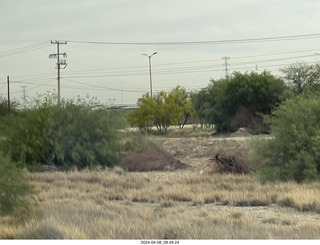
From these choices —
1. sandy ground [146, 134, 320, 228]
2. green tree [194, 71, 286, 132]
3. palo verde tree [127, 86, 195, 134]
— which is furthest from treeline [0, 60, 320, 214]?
palo verde tree [127, 86, 195, 134]

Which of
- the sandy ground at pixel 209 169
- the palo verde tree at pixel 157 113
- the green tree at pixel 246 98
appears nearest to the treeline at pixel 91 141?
the sandy ground at pixel 209 169

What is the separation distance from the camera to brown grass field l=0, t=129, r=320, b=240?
Result: 11586 mm

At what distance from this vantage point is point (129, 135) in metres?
31.7

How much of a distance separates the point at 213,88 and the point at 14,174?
61154 mm

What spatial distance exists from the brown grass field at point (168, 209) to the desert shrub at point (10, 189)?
10.2 inches

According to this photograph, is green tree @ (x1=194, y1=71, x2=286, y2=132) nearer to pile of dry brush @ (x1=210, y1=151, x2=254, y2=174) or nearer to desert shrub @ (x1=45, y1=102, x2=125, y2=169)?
desert shrub @ (x1=45, y1=102, x2=125, y2=169)

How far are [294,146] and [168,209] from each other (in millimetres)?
7642

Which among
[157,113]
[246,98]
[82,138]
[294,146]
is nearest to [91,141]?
[82,138]

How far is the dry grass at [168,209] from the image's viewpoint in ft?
38.0

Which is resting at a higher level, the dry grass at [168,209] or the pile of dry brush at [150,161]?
the pile of dry brush at [150,161]

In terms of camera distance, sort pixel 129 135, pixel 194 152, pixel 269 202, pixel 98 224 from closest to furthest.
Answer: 1. pixel 98 224
2. pixel 269 202
3. pixel 129 135
4. pixel 194 152

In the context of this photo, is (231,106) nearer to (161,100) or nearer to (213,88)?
(213,88)

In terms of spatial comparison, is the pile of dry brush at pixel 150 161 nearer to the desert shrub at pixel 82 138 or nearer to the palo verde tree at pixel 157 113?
the desert shrub at pixel 82 138

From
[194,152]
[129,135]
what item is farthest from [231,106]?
[129,135]
